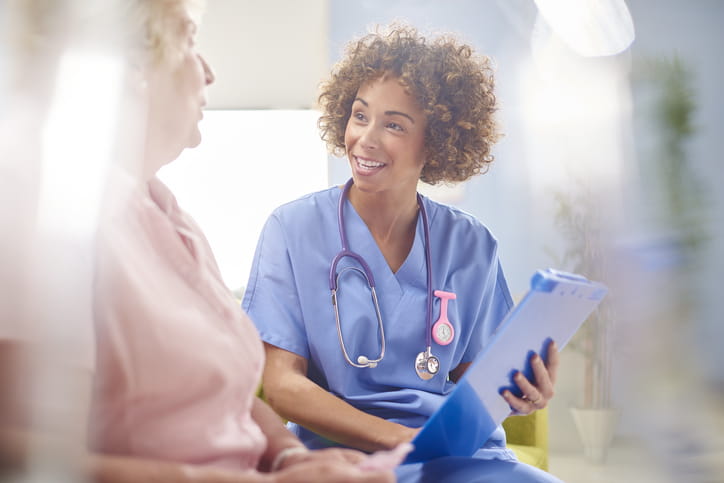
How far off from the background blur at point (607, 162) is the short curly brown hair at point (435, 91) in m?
0.04

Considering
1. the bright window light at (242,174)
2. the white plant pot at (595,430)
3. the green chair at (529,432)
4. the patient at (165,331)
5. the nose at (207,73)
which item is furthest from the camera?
the green chair at (529,432)

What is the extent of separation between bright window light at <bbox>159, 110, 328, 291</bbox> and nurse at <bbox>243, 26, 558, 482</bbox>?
0.16 ft

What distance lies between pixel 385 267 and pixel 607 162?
1.13ft

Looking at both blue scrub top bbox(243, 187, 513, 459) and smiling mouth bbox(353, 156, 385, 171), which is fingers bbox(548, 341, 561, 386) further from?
smiling mouth bbox(353, 156, 385, 171)

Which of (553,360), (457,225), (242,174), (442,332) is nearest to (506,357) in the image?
(553,360)

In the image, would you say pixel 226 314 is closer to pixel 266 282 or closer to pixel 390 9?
pixel 266 282

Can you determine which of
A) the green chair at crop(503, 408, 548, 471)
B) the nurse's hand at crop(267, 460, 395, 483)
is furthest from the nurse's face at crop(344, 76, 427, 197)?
the green chair at crop(503, 408, 548, 471)

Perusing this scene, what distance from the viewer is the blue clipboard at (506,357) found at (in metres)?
0.65

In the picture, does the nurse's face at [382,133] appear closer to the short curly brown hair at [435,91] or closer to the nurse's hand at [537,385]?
the short curly brown hair at [435,91]

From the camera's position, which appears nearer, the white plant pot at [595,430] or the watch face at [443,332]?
the white plant pot at [595,430]

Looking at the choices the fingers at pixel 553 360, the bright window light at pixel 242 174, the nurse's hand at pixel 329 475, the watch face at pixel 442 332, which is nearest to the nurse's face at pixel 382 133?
the bright window light at pixel 242 174

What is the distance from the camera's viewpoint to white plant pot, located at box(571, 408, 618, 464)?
70 cm

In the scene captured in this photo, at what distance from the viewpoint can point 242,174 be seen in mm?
989

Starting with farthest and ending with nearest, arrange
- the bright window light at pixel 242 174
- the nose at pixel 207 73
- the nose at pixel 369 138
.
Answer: the nose at pixel 369 138 → the bright window light at pixel 242 174 → the nose at pixel 207 73
